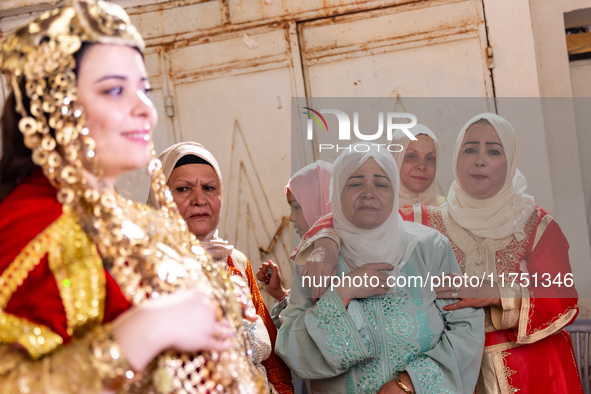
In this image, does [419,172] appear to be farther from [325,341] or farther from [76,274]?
[76,274]

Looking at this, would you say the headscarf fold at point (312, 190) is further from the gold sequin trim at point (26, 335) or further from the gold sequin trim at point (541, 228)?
the gold sequin trim at point (26, 335)

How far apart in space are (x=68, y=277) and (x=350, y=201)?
1.13 meters

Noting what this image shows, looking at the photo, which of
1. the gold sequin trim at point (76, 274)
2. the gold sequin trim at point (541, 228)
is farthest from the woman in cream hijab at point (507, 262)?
the gold sequin trim at point (76, 274)

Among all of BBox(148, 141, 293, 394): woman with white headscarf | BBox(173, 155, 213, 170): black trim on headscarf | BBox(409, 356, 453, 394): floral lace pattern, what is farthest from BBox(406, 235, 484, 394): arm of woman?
BBox(173, 155, 213, 170): black trim on headscarf

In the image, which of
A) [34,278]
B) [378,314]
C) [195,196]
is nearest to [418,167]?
Result: [378,314]

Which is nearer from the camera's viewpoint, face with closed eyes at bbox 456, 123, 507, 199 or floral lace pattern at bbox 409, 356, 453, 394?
floral lace pattern at bbox 409, 356, 453, 394

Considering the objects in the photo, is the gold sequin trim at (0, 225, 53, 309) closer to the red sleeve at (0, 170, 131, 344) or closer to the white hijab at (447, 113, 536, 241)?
the red sleeve at (0, 170, 131, 344)

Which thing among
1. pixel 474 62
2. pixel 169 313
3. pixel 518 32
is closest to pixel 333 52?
pixel 474 62

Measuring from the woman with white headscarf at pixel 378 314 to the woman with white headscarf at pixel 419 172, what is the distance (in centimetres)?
15

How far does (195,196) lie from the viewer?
67.8 inches

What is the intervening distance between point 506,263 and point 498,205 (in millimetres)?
212

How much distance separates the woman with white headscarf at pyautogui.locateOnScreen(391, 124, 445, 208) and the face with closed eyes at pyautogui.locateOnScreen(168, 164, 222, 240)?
2.31ft

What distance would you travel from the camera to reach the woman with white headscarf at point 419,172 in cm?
191

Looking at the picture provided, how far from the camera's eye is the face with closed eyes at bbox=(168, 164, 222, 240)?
5.65 ft
